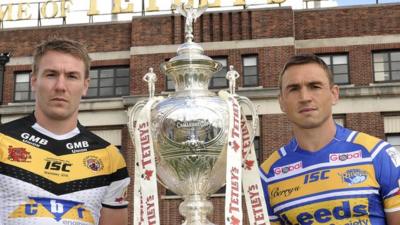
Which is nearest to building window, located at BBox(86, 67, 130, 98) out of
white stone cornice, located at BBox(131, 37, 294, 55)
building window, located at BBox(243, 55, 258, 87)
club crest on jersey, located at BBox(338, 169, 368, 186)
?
white stone cornice, located at BBox(131, 37, 294, 55)

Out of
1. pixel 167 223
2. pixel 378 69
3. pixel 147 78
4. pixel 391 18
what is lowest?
pixel 147 78

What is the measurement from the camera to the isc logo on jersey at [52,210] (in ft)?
13.6

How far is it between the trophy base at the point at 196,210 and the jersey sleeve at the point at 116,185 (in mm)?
1290

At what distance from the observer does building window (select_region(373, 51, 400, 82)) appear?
26.0 metres

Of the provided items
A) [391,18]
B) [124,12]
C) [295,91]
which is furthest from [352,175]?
[124,12]

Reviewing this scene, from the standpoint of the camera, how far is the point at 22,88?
1105 inches

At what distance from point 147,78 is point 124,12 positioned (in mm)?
22975

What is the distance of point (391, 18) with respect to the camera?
86.6 feet

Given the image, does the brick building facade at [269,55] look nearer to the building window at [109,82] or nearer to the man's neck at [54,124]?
the building window at [109,82]

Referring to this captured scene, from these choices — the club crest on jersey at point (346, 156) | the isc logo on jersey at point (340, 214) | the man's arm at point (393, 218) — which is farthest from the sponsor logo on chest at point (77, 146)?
the man's arm at point (393, 218)

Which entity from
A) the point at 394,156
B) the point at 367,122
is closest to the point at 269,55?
the point at 367,122

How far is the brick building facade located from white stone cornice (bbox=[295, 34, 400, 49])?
41 millimetres

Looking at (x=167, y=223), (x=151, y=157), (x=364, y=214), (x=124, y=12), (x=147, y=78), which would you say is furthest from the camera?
(x=124, y=12)

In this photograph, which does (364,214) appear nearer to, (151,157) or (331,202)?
(331,202)
